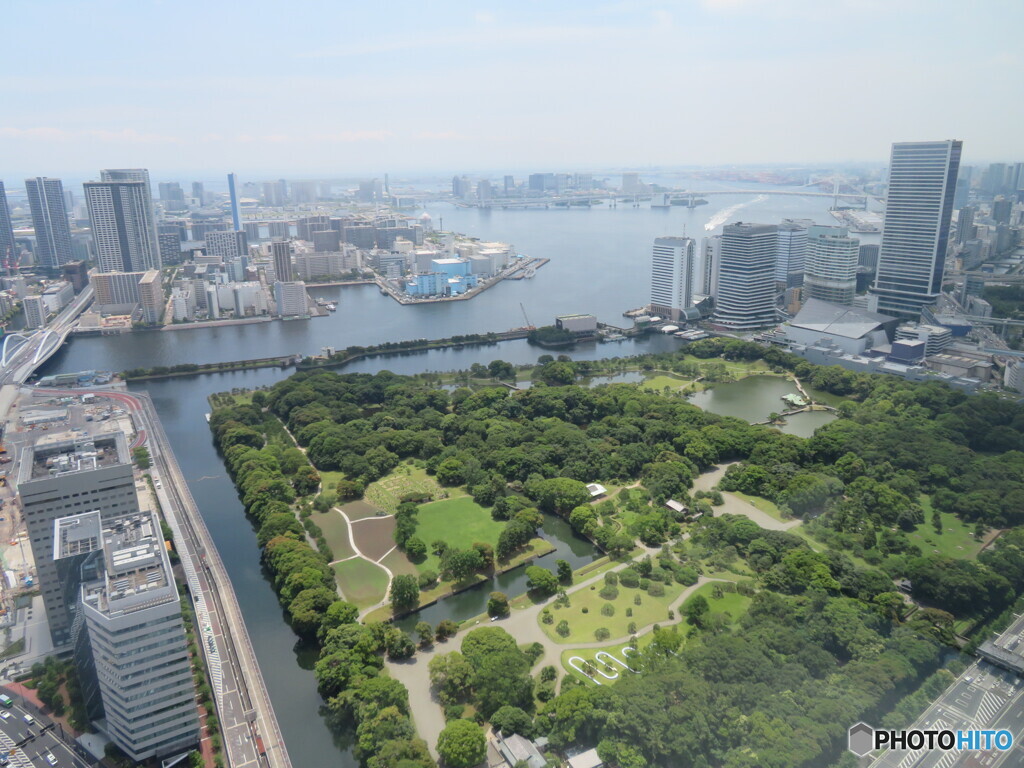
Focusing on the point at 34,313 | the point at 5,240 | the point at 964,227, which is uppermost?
the point at 964,227

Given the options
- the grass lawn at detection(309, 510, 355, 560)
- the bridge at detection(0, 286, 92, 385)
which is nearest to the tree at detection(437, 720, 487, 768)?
the grass lawn at detection(309, 510, 355, 560)

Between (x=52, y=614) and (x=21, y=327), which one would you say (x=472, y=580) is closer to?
(x=52, y=614)

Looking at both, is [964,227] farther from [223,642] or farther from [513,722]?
[223,642]

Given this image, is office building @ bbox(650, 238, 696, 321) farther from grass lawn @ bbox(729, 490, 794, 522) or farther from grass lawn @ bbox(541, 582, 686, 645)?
grass lawn @ bbox(541, 582, 686, 645)

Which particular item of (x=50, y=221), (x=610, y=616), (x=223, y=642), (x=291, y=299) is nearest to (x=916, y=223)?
(x=610, y=616)

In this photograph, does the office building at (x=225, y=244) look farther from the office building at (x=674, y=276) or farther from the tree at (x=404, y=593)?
the tree at (x=404, y=593)

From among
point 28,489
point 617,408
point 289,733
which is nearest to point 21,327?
point 28,489
